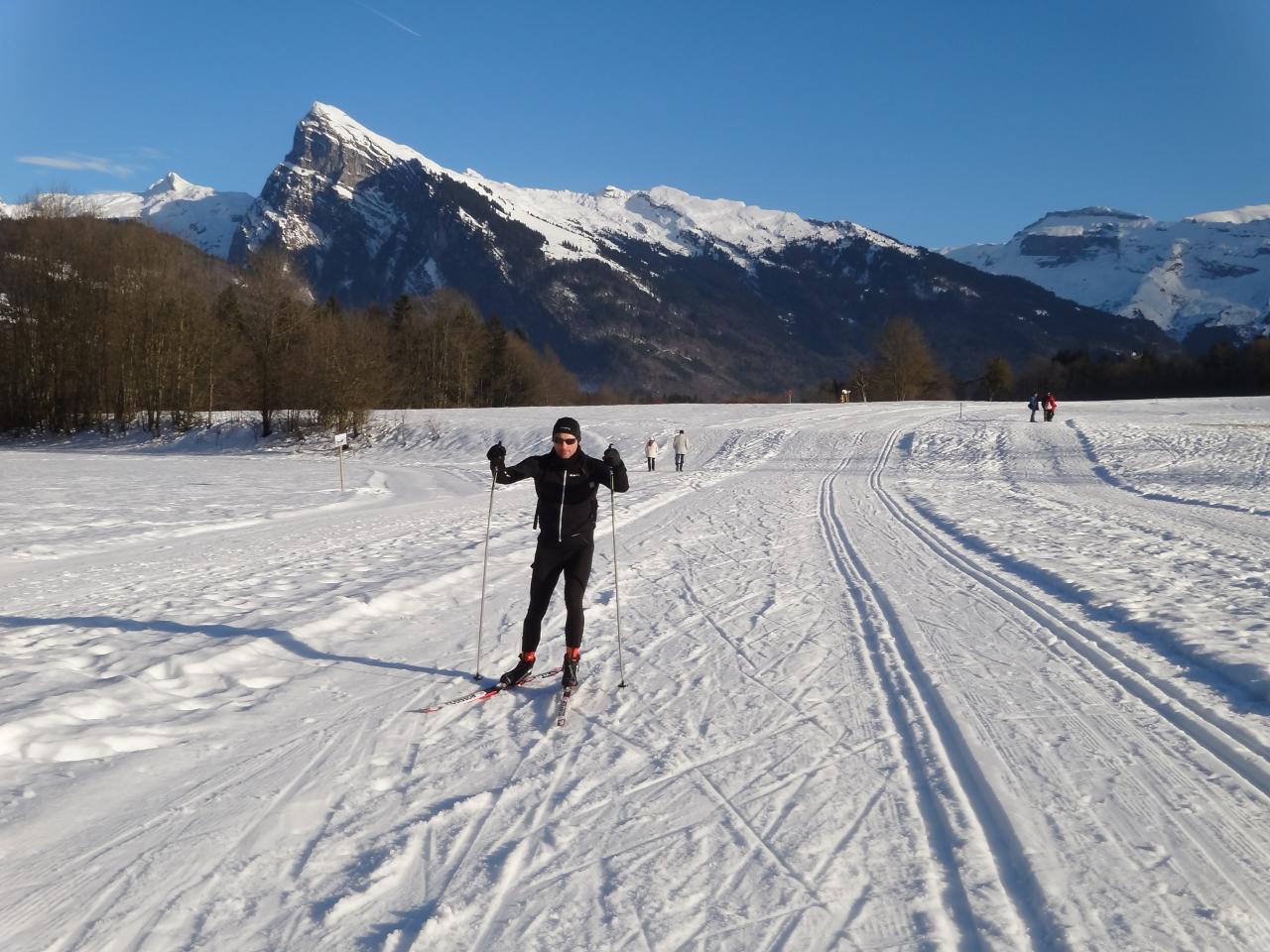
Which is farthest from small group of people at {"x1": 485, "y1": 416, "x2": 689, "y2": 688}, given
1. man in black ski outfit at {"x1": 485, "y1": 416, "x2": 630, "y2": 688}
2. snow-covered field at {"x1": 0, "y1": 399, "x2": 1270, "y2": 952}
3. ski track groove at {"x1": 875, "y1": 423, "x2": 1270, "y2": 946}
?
ski track groove at {"x1": 875, "y1": 423, "x2": 1270, "y2": 946}

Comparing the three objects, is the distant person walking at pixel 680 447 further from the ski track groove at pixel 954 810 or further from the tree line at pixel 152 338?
the ski track groove at pixel 954 810

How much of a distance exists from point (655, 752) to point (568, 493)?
77.3 inches

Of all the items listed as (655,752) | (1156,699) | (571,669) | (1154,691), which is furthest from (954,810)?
(571,669)

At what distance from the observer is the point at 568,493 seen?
604 centimetres

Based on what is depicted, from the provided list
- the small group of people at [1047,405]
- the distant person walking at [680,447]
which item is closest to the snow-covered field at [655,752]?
the distant person walking at [680,447]

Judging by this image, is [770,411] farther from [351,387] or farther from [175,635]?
[175,635]

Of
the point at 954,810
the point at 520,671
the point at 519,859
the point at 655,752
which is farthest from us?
the point at 520,671

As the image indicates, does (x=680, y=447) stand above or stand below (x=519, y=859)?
above

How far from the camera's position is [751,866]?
3664 millimetres

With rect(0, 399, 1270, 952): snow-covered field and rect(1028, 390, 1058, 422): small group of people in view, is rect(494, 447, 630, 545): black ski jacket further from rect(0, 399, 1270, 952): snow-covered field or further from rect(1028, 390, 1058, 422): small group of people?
rect(1028, 390, 1058, 422): small group of people

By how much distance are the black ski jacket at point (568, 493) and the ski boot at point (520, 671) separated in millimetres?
901

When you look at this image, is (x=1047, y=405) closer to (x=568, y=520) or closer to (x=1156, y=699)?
(x=1156, y=699)


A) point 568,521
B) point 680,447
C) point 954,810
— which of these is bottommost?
point 954,810

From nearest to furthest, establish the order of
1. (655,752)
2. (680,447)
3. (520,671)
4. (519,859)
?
(519,859) < (655,752) < (520,671) < (680,447)
